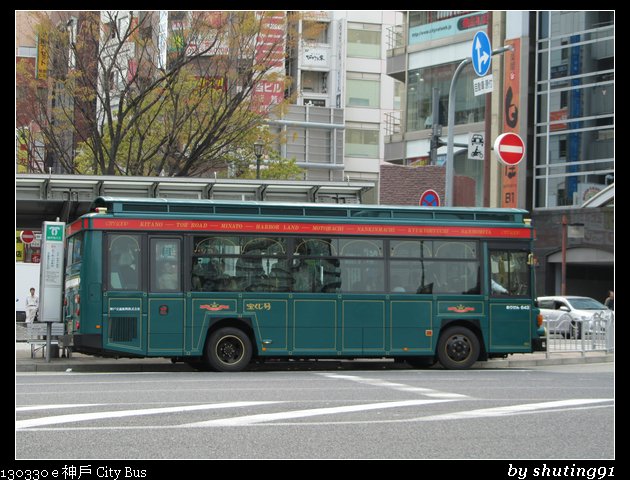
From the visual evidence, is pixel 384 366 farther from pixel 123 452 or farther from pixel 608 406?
pixel 123 452

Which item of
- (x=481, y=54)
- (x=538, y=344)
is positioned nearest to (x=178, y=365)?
(x=538, y=344)

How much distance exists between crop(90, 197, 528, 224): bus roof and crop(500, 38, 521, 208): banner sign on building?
27.5 metres

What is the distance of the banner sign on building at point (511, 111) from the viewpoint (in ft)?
168

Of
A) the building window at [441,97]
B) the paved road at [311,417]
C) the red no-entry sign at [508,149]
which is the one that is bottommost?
the paved road at [311,417]

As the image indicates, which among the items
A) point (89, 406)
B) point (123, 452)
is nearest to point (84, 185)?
point (89, 406)

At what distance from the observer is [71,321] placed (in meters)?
22.1

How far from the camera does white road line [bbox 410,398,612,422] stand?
13766 millimetres

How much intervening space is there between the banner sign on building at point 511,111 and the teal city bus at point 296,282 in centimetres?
2765

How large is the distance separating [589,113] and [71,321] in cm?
3194

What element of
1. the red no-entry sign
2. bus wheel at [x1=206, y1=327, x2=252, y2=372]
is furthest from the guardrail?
bus wheel at [x1=206, y1=327, x2=252, y2=372]

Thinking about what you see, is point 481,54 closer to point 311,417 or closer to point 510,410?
point 510,410

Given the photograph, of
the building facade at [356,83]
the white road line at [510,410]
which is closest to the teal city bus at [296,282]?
the white road line at [510,410]

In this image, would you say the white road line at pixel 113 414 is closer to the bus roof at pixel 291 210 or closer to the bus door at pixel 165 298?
the bus door at pixel 165 298

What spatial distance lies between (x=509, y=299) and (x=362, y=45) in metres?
62.4
